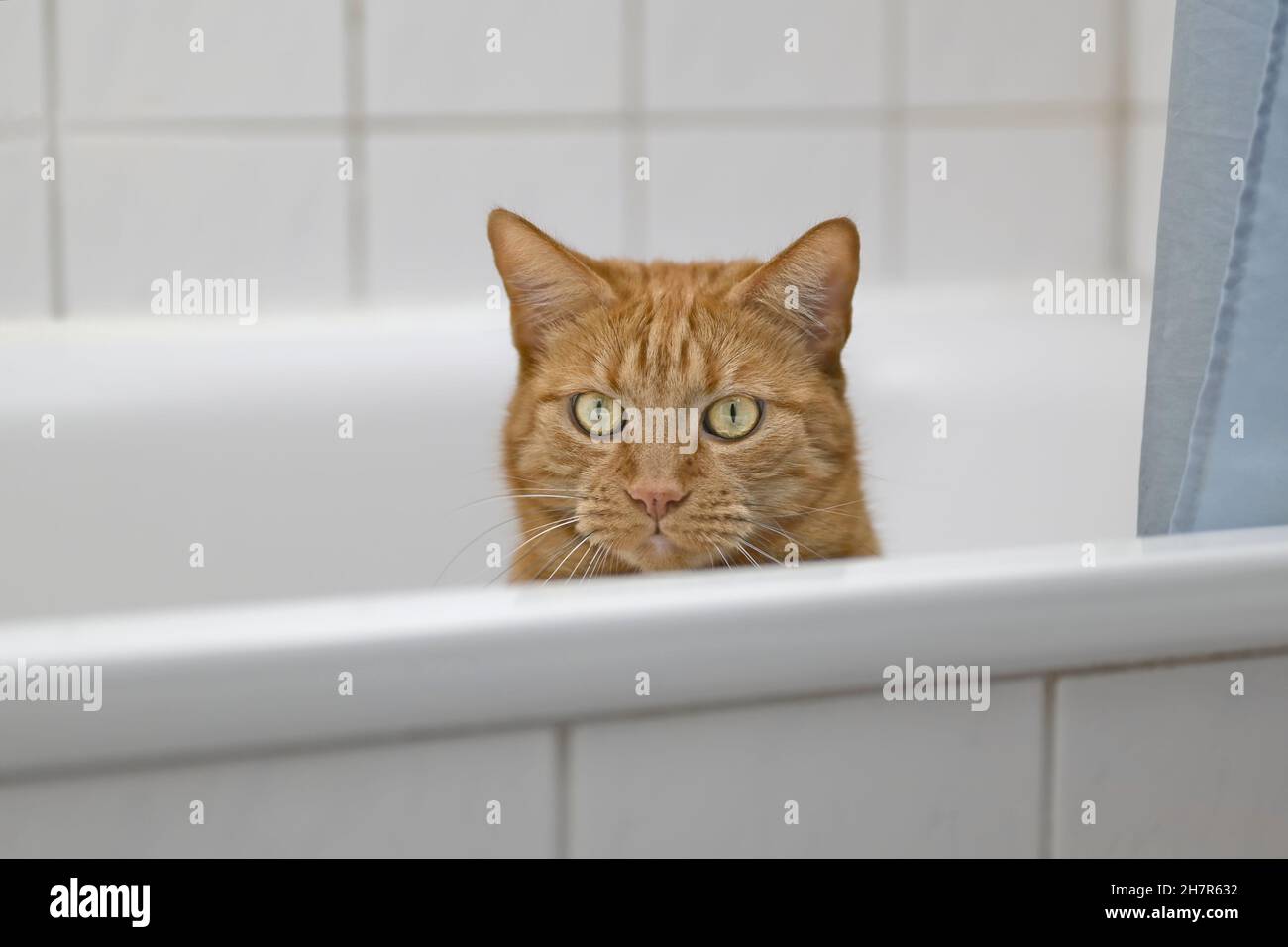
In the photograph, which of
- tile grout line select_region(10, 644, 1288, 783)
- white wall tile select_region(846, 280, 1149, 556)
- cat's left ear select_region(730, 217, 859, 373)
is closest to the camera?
tile grout line select_region(10, 644, 1288, 783)

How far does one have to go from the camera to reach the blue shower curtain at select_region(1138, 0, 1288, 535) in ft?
3.28

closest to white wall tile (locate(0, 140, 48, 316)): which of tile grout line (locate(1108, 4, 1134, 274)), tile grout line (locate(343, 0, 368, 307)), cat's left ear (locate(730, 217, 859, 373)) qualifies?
tile grout line (locate(343, 0, 368, 307))

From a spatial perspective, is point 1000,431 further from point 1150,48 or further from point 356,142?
point 356,142

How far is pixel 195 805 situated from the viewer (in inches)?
26.5

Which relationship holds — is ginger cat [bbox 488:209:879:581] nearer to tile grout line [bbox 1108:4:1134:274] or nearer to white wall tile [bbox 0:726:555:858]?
white wall tile [bbox 0:726:555:858]

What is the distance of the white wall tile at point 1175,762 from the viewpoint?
833mm

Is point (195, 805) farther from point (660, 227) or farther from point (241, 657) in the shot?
point (660, 227)

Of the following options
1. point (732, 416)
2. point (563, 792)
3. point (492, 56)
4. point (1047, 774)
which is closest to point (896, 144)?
point (492, 56)

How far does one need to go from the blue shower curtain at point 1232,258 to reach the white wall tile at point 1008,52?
133 cm

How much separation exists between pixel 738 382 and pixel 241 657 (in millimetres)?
609

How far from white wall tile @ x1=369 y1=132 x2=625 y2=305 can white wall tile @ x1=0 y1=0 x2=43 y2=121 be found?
1.91 ft

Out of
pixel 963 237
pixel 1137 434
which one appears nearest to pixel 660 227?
pixel 963 237

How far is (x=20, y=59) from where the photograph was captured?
2.04m
